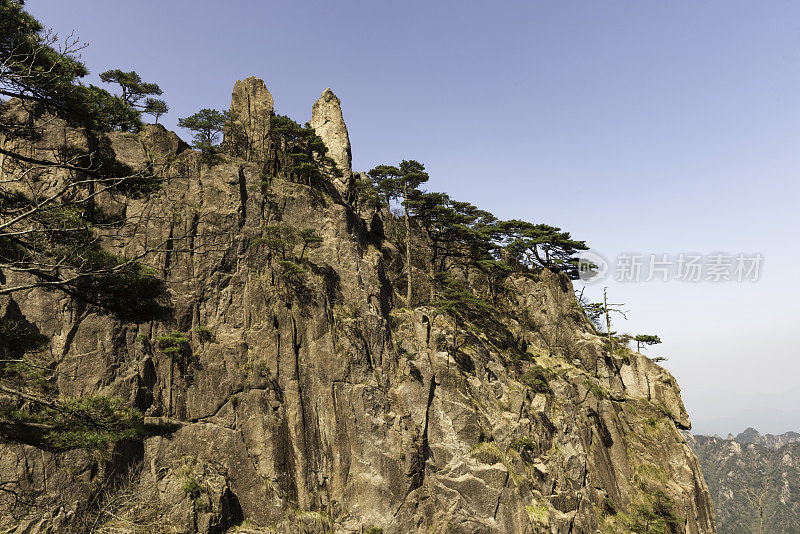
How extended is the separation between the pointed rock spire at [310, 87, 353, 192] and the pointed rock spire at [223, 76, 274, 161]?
23.8 feet

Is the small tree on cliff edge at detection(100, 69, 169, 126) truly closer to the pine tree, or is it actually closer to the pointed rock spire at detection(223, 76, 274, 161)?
the pointed rock spire at detection(223, 76, 274, 161)

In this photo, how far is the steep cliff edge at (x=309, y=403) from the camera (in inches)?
1064

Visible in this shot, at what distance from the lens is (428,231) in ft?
162

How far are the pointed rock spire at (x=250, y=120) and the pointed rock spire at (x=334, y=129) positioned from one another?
7.26 meters

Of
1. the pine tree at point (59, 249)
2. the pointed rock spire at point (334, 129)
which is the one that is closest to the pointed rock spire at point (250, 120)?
the pointed rock spire at point (334, 129)

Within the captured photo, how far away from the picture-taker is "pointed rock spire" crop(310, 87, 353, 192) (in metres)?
46.3

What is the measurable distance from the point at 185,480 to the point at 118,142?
91.7ft

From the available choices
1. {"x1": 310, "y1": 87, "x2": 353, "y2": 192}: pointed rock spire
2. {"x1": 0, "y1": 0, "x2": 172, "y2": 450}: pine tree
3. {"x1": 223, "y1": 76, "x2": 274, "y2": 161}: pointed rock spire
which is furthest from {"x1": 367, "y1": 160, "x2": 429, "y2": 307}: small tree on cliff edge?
{"x1": 0, "y1": 0, "x2": 172, "y2": 450}: pine tree

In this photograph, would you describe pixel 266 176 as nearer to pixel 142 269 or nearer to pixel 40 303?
pixel 40 303

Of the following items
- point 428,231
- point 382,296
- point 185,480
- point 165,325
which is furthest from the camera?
point 428,231

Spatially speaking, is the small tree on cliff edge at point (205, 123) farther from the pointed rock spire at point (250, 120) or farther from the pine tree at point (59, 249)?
the pine tree at point (59, 249)

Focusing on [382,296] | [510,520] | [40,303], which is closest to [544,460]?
[510,520]

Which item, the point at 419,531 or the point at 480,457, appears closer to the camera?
the point at 419,531

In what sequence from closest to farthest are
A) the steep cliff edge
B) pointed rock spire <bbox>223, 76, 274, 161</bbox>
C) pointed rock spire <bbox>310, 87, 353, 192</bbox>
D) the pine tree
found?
1. the pine tree
2. the steep cliff edge
3. pointed rock spire <bbox>223, 76, 274, 161</bbox>
4. pointed rock spire <bbox>310, 87, 353, 192</bbox>
